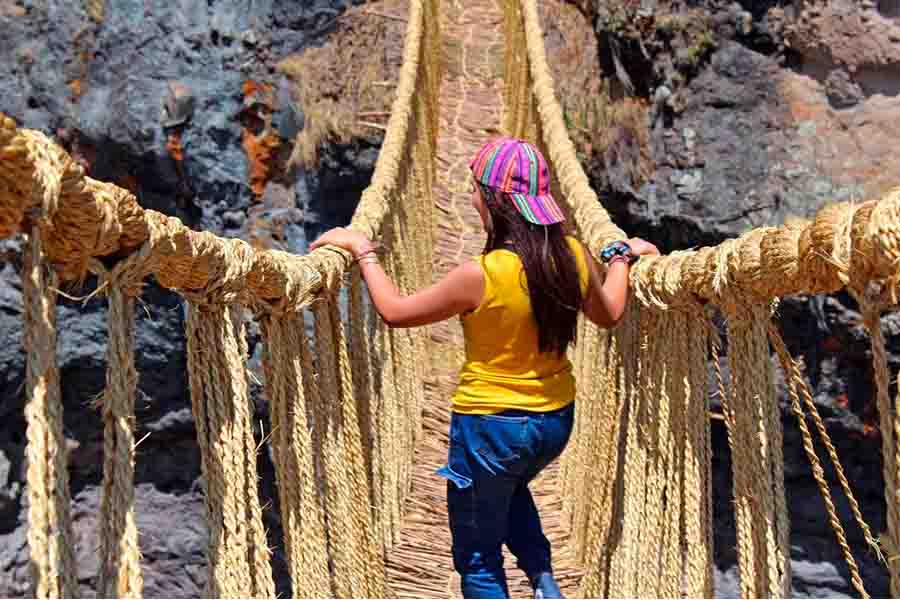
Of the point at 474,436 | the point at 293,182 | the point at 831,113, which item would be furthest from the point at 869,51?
the point at 474,436

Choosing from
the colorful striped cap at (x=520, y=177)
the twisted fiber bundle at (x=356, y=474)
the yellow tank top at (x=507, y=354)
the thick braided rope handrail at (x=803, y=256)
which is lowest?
the twisted fiber bundle at (x=356, y=474)

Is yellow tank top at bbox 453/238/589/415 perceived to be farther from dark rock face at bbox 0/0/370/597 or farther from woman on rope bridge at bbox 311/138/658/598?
dark rock face at bbox 0/0/370/597

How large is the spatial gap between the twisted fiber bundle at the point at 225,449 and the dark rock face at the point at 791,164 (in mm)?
3815

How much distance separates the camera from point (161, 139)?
5871mm

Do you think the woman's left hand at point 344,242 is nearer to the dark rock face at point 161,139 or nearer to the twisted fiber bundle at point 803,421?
the twisted fiber bundle at point 803,421

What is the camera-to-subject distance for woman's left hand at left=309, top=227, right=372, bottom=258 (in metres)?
1.93

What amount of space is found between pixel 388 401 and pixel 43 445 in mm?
1799

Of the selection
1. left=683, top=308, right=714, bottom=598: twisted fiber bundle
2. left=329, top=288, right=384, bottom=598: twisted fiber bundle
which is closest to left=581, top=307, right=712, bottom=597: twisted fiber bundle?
left=683, top=308, right=714, bottom=598: twisted fiber bundle

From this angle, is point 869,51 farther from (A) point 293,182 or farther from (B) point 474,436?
(B) point 474,436

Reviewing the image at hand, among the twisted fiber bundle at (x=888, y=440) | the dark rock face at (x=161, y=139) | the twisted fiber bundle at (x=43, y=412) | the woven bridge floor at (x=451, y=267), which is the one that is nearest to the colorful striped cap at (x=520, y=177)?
the twisted fiber bundle at (x=888, y=440)

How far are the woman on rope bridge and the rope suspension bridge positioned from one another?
Result: 0.49ft

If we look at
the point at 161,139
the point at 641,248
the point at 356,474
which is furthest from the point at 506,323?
the point at 161,139

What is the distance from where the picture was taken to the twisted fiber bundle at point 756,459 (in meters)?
1.39

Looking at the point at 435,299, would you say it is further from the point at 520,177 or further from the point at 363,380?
the point at 363,380
